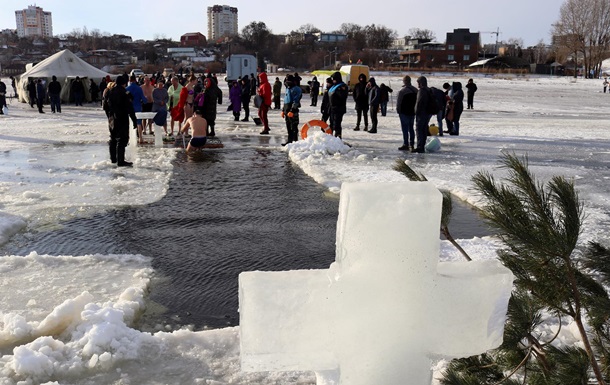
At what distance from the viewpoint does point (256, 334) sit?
4.12ft

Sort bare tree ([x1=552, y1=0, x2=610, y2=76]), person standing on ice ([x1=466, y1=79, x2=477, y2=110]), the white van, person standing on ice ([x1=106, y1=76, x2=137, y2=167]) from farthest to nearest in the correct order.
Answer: bare tree ([x1=552, y1=0, x2=610, y2=76]), the white van, person standing on ice ([x1=466, y1=79, x2=477, y2=110]), person standing on ice ([x1=106, y1=76, x2=137, y2=167])

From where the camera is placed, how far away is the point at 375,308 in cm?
124

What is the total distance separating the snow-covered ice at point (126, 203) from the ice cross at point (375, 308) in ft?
3.25

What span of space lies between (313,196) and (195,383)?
217 inches

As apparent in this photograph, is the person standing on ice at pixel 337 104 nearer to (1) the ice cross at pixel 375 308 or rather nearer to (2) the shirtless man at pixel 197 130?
(2) the shirtless man at pixel 197 130

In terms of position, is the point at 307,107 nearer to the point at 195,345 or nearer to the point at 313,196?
the point at 313,196

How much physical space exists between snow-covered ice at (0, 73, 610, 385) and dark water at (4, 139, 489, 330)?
29 cm

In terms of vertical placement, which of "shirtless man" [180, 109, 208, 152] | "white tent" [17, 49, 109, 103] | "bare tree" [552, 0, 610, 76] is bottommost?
"shirtless man" [180, 109, 208, 152]

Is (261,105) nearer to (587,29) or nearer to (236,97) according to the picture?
(236,97)

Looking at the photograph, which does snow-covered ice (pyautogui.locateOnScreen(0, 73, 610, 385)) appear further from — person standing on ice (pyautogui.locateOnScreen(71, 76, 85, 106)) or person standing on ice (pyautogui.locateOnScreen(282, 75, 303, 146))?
person standing on ice (pyautogui.locateOnScreen(71, 76, 85, 106))

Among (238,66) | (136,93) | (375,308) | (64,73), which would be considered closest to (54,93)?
(64,73)

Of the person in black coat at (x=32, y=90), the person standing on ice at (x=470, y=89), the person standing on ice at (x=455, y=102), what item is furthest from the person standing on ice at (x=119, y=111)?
the person in black coat at (x=32, y=90)

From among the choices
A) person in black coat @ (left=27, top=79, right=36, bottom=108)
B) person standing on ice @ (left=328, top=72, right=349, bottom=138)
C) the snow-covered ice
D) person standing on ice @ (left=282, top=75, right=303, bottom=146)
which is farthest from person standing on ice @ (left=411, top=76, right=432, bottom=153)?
person in black coat @ (left=27, top=79, right=36, bottom=108)

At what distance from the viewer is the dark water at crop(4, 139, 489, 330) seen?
4.91m
